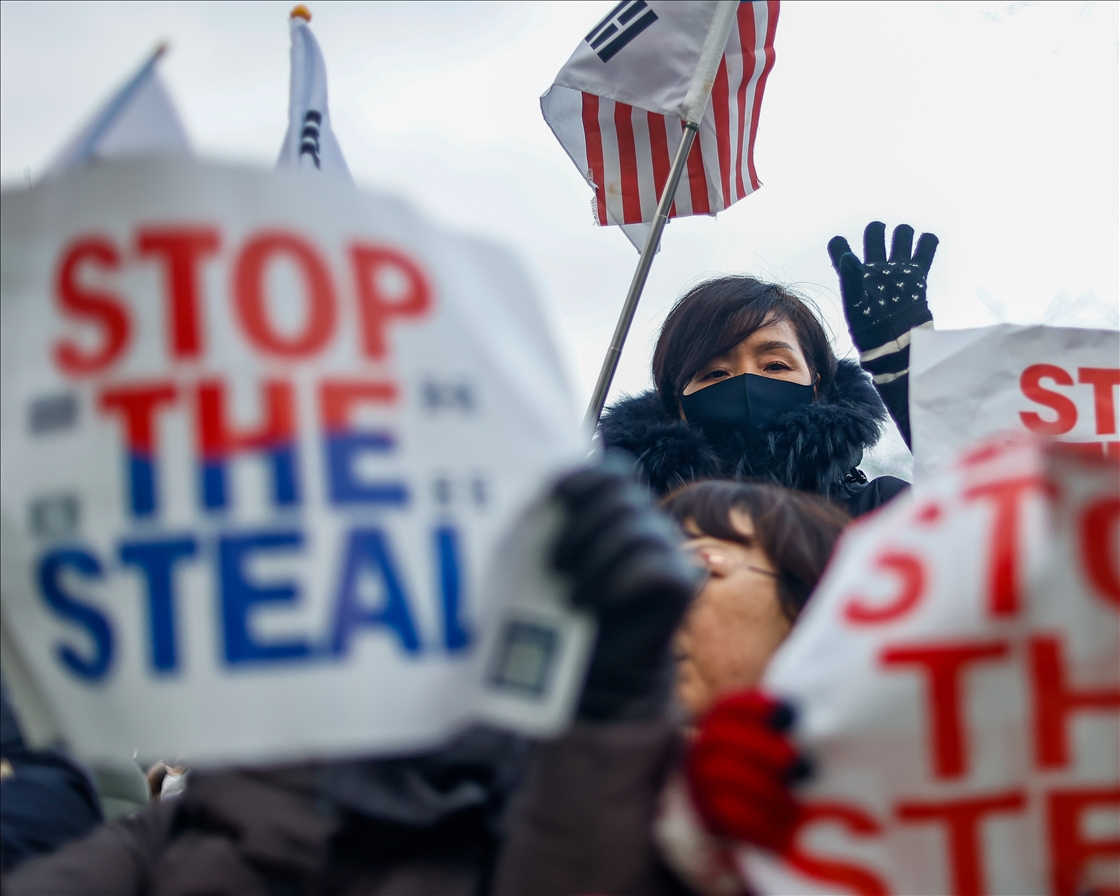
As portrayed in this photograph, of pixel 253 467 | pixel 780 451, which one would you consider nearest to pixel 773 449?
pixel 780 451

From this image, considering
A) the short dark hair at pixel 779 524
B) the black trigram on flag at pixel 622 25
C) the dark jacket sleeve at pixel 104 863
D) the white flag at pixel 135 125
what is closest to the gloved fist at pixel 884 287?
the black trigram on flag at pixel 622 25

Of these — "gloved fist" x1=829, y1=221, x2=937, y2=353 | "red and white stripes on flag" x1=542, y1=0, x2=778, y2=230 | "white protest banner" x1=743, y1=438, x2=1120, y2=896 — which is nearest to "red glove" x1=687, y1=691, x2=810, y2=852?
"white protest banner" x1=743, y1=438, x2=1120, y2=896

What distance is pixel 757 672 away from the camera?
165 centimetres

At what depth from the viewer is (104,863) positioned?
1415 mm

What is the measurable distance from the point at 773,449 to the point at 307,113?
1.75 m

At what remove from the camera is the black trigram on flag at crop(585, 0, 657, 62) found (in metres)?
3.46

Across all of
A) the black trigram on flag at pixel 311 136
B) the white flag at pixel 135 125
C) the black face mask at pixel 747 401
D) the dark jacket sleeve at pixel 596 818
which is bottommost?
the dark jacket sleeve at pixel 596 818

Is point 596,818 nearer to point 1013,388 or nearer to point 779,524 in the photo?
point 779,524

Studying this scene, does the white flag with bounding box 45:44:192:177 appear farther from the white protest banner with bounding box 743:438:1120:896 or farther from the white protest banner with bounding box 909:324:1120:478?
the white protest banner with bounding box 909:324:1120:478

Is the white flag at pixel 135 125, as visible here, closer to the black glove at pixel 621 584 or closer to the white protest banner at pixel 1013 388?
the black glove at pixel 621 584

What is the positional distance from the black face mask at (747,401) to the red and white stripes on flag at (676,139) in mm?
826

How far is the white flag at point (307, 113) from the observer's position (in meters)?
2.31

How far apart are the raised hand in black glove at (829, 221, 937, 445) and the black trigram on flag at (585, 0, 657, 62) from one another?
1.07 metres

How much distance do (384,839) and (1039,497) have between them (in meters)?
0.92
